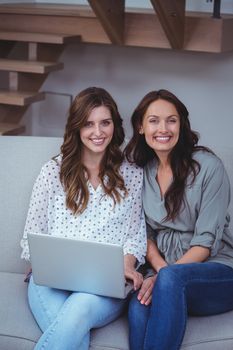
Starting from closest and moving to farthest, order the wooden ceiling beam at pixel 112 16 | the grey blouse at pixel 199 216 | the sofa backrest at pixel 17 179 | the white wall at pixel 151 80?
the grey blouse at pixel 199 216 < the sofa backrest at pixel 17 179 < the wooden ceiling beam at pixel 112 16 < the white wall at pixel 151 80

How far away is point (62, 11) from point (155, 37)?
75 centimetres

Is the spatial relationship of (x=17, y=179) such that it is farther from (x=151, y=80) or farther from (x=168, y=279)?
(x=151, y=80)

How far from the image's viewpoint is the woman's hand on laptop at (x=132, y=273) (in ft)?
6.91

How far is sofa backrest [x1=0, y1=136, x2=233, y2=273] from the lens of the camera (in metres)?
2.43

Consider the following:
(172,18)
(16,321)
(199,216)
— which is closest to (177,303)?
(199,216)

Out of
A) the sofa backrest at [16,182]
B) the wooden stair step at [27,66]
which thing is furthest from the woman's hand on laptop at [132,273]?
the wooden stair step at [27,66]

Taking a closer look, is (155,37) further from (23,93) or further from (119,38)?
(23,93)

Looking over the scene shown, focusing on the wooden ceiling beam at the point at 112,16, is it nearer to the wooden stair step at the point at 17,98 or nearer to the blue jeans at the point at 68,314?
the wooden stair step at the point at 17,98

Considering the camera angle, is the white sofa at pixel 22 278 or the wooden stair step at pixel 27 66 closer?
the white sofa at pixel 22 278

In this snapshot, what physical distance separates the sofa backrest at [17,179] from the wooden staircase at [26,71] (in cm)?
161

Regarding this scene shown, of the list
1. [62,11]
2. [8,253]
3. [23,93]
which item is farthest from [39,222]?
[62,11]

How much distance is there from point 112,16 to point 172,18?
1.28 ft

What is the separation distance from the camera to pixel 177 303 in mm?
1928

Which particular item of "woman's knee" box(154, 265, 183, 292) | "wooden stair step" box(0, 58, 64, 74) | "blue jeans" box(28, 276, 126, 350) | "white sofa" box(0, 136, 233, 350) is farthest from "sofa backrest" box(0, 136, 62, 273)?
"wooden stair step" box(0, 58, 64, 74)
